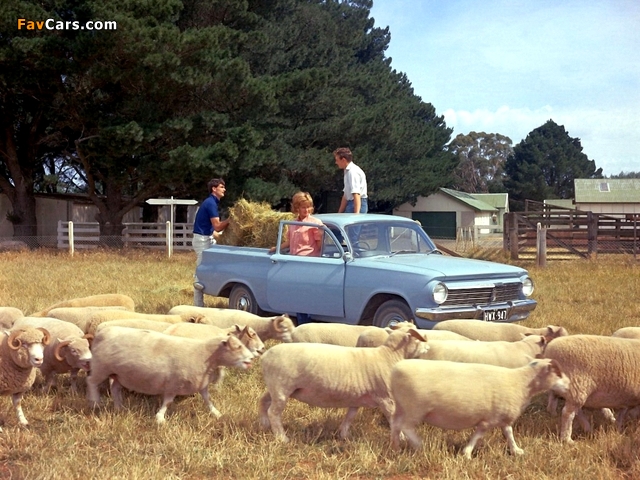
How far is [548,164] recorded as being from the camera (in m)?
91.3

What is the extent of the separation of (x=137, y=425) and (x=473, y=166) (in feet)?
324

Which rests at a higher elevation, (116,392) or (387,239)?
(387,239)

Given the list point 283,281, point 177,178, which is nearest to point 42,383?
point 283,281

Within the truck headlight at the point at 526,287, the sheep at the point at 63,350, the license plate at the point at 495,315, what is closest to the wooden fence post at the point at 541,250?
the truck headlight at the point at 526,287

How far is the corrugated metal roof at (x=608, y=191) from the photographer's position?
200ft

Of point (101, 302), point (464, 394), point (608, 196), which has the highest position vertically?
point (608, 196)

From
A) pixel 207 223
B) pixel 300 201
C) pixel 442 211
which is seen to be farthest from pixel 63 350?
pixel 442 211

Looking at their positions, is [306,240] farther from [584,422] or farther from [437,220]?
[437,220]

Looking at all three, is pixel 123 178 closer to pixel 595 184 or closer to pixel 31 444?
pixel 31 444

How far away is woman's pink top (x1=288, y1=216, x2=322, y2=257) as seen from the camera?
9266mm

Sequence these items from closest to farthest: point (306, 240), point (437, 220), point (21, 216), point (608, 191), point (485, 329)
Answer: point (485, 329)
point (306, 240)
point (21, 216)
point (437, 220)
point (608, 191)

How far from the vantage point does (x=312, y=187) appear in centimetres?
3161

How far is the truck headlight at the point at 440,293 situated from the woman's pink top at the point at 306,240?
6.67ft

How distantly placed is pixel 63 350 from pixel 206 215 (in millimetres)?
4555
